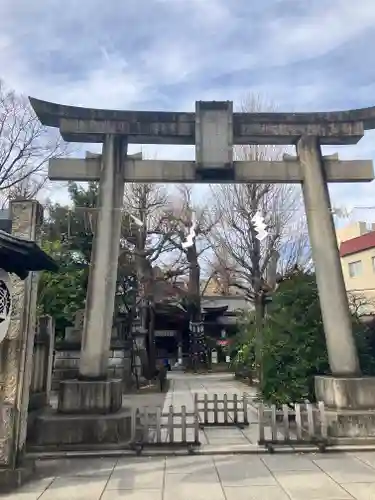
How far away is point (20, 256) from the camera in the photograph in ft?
19.7

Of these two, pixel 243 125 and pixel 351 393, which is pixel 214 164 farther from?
pixel 351 393

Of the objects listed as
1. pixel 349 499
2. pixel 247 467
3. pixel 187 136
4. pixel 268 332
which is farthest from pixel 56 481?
pixel 187 136

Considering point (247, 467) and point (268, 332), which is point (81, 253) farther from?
point (247, 467)

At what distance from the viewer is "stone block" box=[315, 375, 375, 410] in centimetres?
843

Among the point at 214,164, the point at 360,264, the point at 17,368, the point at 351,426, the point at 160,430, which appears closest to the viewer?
the point at 17,368

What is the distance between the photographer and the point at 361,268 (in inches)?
1359

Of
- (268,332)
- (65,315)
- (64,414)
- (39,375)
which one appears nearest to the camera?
(64,414)

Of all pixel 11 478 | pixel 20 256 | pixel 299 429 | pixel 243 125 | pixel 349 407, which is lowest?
pixel 11 478

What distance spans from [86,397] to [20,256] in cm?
380

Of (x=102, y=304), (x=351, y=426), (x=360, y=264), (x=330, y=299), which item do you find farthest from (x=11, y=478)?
(x=360, y=264)

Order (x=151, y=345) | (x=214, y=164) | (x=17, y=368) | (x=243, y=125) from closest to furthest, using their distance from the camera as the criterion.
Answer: (x=17, y=368) → (x=214, y=164) → (x=243, y=125) → (x=151, y=345)

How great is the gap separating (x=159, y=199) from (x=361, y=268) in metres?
19.9

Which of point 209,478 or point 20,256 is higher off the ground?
point 20,256

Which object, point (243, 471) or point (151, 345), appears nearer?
point (243, 471)
